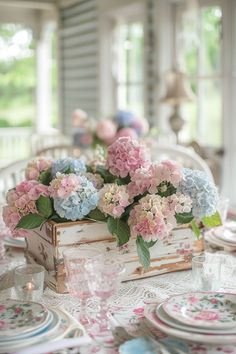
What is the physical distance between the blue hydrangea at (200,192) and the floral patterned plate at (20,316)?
1.47 ft

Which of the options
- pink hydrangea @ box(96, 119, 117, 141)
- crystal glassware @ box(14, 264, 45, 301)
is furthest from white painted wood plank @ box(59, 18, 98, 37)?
crystal glassware @ box(14, 264, 45, 301)

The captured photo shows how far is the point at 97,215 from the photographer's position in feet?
4.53

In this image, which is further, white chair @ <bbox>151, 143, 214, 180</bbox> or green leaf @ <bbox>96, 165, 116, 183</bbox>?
white chair @ <bbox>151, 143, 214, 180</bbox>

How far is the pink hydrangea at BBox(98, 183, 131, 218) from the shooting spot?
1336 mm

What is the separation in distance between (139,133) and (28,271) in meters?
2.05

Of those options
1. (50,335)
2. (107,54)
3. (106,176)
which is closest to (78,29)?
(107,54)

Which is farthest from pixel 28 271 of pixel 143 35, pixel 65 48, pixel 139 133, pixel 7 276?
pixel 65 48

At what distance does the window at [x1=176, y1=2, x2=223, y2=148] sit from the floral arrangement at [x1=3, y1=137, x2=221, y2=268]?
8.64ft

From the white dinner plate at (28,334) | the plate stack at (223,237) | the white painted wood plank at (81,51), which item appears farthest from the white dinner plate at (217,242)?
the white painted wood plank at (81,51)

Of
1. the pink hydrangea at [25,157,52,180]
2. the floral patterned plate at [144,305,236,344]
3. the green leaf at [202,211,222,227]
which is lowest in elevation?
the floral patterned plate at [144,305,236,344]

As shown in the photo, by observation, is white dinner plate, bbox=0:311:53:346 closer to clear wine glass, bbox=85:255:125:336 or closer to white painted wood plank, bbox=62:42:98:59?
clear wine glass, bbox=85:255:125:336

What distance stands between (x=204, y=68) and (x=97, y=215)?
116 inches

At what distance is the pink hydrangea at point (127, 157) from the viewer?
1.39 meters

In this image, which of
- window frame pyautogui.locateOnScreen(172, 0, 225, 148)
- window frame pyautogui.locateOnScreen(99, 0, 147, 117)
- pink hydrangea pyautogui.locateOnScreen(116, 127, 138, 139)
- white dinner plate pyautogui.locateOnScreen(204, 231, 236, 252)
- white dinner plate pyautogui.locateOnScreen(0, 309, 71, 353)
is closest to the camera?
white dinner plate pyautogui.locateOnScreen(0, 309, 71, 353)
